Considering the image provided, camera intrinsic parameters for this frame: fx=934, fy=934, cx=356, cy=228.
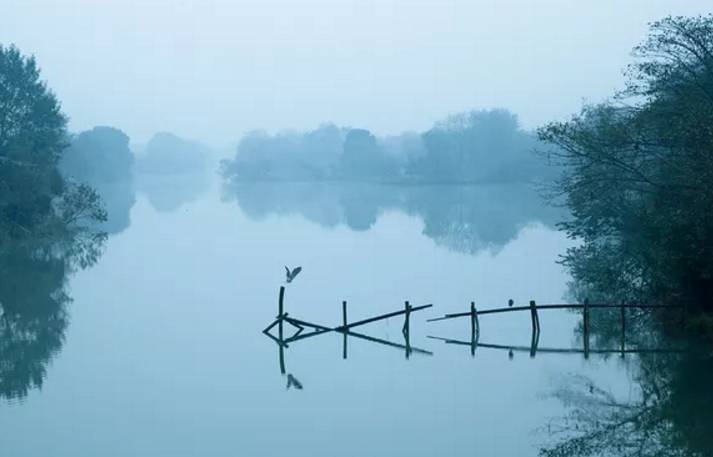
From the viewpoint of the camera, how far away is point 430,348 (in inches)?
798

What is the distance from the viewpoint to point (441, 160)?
95375 mm

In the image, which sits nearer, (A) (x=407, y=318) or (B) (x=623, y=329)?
(B) (x=623, y=329)

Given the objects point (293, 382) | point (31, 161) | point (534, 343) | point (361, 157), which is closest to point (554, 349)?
point (534, 343)

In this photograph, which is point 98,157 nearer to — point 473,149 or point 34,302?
point 473,149

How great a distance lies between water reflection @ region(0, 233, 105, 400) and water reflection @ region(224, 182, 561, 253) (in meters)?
15.3

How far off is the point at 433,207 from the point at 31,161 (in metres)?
28.3

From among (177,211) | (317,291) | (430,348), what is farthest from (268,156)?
(430,348)

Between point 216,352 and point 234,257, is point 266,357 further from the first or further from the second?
point 234,257

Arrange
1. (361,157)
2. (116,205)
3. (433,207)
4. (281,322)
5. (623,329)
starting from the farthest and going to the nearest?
1. (361,157)
2. (116,205)
3. (433,207)
4. (281,322)
5. (623,329)

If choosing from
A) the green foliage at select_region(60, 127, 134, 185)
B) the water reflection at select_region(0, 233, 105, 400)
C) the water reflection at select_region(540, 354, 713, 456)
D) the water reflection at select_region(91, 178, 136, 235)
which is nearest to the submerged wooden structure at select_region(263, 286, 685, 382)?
the water reflection at select_region(540, 354, 713, 456)

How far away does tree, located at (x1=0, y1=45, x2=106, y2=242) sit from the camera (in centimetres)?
4194

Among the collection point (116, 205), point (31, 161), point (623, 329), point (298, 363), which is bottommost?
point (298, 363)

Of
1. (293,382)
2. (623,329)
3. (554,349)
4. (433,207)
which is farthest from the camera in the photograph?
(433,207)

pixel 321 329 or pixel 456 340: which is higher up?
pixel 321 329
